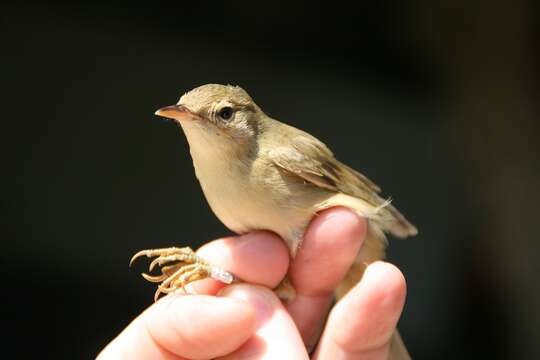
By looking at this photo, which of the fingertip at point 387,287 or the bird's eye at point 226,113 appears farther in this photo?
the bird's eye at point 226,113

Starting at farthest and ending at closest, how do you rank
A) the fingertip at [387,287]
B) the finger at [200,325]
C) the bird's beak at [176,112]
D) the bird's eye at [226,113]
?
the bird's eye at [226,113]
the bird's beak at [176,112]
the fingertip at [387,287]
the finger at [200,325]

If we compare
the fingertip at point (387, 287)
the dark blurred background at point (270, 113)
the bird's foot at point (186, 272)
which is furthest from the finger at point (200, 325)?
the dark blurred background at point (270, 113)

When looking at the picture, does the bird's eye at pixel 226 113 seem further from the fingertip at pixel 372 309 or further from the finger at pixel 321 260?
the fingertip at pixel 372 309

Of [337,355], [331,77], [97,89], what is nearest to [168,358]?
[337,355]

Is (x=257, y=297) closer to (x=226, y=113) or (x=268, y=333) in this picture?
(x=268, y=333)

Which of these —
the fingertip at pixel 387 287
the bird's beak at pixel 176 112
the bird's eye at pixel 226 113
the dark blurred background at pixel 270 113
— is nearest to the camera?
the fingertip at pixel 387 287

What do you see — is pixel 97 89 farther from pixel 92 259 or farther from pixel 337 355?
pixel 337 355

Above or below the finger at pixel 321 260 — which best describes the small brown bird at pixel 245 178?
above
